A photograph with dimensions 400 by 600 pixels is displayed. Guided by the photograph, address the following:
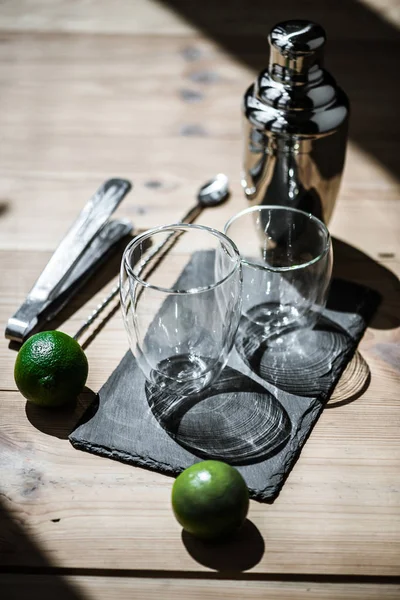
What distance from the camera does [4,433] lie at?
2.90ft

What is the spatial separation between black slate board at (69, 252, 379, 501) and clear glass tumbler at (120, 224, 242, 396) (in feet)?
0.09

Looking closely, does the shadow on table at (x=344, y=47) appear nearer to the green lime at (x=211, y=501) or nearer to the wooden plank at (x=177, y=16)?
the wooden plank at (x=177, y=16)

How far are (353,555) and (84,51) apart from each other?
3.97 feet

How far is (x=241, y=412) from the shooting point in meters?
0.89

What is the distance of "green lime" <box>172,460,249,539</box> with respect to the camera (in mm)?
734

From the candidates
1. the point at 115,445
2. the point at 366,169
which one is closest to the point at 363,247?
the point at 366,169

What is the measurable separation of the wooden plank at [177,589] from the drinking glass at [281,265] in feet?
1.13

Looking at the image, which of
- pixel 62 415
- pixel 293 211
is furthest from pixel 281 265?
pixel 62 415

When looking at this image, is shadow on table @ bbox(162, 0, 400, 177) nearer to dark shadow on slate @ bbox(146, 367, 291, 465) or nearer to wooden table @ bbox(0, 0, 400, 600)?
wooden table @ bbox(0, 0, 400, 600)

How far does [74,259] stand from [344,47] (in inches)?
34.4

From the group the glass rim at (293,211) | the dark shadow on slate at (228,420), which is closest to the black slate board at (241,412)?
the dark shadow on slate at (228,420)

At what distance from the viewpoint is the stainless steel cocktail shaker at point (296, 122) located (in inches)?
40.3

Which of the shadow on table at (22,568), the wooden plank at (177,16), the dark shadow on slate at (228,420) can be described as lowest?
the shadow on table at (22,568)

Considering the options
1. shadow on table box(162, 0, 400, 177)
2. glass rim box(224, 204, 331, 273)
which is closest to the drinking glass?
glass rim box(224, 204, 331, 273)
